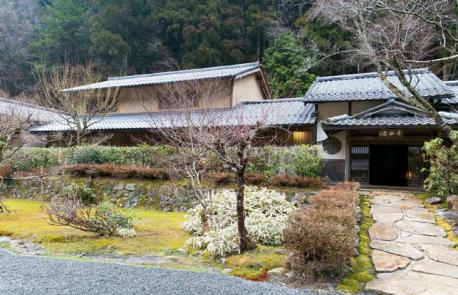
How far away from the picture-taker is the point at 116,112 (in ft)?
61.2

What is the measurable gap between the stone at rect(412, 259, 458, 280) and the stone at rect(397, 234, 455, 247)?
0.85 metres

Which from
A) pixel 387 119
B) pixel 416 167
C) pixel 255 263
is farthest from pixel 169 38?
pixel 255 263

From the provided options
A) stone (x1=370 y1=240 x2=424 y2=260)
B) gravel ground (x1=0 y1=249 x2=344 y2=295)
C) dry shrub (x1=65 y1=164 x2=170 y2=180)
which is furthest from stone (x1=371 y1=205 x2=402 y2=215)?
dry shrub (x1=65 y1=164 x2=170 y2=180)

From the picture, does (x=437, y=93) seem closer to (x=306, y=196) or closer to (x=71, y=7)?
(x=306, y=196)

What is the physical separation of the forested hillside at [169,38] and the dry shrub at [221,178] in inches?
484

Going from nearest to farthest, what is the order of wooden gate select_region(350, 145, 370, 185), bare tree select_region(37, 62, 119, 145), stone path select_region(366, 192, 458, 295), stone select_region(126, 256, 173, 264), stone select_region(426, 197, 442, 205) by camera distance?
stone path select_region(366, 192, 458, 295), stone select_region(126, 256, 173, 264), stone select_region(426, 197, 442, 205), wooden gate select_region(350, 145, 370, 185), bare tree select_region(37, 62, 119, 145)

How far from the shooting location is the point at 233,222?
22.1 feet

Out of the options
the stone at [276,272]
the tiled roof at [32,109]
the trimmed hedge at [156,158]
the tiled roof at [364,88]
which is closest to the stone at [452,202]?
the trimmed hedge at [156,158]

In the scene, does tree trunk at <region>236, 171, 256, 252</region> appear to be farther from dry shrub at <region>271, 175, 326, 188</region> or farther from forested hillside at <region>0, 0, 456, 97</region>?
forested hillside at <region>0, 0, 456, 97</region>

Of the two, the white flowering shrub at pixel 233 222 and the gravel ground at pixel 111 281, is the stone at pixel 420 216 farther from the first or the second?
the gravel ground at pixel 111 281

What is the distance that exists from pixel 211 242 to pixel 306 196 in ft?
14.3

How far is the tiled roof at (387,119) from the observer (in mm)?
9938

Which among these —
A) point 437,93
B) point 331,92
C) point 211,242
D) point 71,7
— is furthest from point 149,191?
point 71,7

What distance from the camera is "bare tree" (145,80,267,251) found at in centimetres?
552
